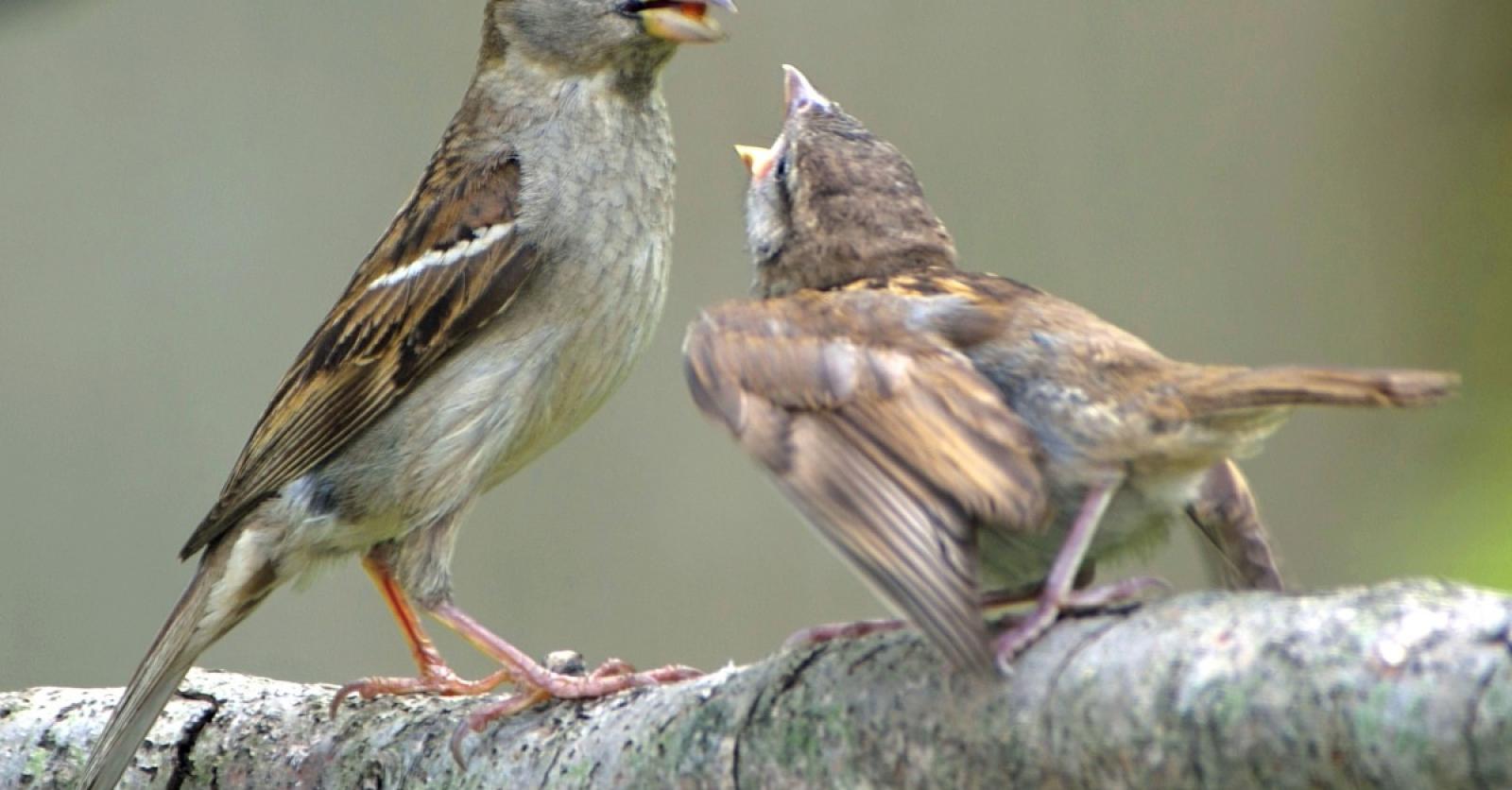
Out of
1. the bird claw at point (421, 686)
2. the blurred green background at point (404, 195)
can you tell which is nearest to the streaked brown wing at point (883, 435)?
the bird claw at point (421, 686)

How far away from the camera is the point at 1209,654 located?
1.48 m

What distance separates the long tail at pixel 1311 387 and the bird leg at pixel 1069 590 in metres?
0.14

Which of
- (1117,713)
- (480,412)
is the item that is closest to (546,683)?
(480,412)

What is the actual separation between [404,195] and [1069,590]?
386cm

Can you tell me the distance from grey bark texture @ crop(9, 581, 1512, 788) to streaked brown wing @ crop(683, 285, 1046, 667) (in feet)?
0.36

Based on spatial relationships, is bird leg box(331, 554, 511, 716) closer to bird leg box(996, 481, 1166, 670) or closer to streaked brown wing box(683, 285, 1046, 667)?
streaked brown wing box(683, 285, 1046, 667)

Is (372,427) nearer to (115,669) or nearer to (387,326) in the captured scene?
(387,326)

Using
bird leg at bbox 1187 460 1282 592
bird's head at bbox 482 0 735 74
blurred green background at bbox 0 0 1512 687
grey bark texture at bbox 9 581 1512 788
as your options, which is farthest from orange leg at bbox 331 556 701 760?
blurred green background at bbox 0 0 1512 687

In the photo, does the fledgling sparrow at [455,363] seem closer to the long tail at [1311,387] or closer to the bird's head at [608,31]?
the bird's head at [608,31]

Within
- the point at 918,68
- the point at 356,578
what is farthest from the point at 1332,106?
the point at 356,578

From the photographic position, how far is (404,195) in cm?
527

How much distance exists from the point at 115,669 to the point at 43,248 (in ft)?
4.32

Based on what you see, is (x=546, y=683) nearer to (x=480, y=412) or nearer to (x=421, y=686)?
(x=421, y=686)

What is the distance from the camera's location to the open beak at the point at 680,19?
302 centimetres
